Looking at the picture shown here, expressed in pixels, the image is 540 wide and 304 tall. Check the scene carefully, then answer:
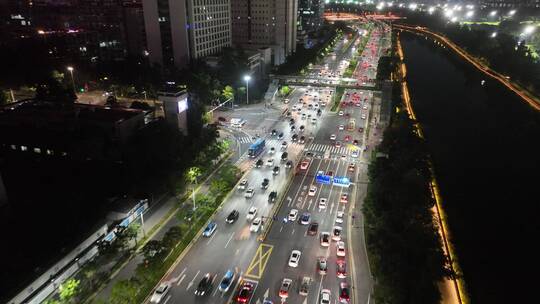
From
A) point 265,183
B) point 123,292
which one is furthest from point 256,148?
point 123,292

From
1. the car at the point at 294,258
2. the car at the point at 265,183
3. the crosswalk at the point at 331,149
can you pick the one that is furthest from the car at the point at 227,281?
the crosswalk at the point at 331,149

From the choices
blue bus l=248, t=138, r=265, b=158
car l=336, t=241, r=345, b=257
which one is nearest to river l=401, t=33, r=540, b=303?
car l=336, t=241, r=345, b=257

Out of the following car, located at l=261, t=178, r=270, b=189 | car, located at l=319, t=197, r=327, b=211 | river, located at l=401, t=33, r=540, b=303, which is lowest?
river, located at l=401, t=33, r=540, b=303

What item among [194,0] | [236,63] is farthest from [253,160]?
[194,0]

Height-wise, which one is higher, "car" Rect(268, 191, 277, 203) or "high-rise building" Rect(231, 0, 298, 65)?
"high-rise building" Rect(231, 0, 298, 65)

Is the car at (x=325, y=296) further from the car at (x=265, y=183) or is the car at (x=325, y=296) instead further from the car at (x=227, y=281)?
the car at (x=265, y=183)

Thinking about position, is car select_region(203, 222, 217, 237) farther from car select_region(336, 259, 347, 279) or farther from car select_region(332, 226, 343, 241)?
car select_region(336, 259, 347, 279)

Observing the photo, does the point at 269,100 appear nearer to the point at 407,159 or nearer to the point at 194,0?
the point at 194,0
